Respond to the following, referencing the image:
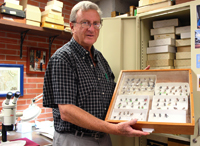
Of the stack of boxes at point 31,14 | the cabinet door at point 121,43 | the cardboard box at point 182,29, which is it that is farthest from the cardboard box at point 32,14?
the cardboard box at point 182,29

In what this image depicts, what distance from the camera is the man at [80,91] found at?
1304 mm

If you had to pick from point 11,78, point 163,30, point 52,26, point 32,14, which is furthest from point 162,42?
point 11,78

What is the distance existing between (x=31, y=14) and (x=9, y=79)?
93 centimetres

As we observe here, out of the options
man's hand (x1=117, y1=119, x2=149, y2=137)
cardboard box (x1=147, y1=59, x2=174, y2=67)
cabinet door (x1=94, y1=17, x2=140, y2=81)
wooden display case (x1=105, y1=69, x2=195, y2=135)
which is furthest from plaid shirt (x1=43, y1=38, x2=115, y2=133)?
cardboard box (x1=147, y1=59, x2=174, y2=67)

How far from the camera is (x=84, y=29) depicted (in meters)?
1.49

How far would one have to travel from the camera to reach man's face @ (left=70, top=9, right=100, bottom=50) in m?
1.48

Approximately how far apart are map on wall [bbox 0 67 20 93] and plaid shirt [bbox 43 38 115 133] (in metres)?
1.46

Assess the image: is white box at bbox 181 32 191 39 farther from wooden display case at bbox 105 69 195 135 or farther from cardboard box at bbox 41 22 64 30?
cardboard box at bbox 41 22 64 30

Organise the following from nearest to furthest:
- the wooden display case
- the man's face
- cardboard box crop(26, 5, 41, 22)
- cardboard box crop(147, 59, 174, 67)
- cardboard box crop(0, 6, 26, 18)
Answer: the wooden display case → the man's face → cardboard box crop(147, 59, 174, 67) → cardboard box crop(0, 6, 26, 18) → cardboard box crop(26, 5, 41, 22)

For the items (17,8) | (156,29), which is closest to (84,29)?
(156,29)

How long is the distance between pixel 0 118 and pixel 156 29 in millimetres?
1902

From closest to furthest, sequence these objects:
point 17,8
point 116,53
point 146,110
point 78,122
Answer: point 78,122 → point 146,110 → point 116,53 → point 17,8

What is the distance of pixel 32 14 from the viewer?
256 centimetres

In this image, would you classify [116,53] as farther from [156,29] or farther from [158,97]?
[158,97]
